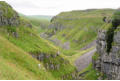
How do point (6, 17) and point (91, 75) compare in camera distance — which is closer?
point (6, 17)

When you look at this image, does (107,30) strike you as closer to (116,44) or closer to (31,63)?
(116,44)

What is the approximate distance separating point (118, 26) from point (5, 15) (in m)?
62.6

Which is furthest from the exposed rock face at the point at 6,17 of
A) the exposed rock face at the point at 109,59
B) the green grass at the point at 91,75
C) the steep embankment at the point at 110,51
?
the green grass at the point at 91,75

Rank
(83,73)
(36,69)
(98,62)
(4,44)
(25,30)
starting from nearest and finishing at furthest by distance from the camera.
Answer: (36,69) < (4,44) < (25,30) < (98,62) < (83,73)

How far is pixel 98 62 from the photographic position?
10500 centimetres

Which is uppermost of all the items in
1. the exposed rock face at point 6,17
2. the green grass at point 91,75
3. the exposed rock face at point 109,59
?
the exposed rock face at point 6,17

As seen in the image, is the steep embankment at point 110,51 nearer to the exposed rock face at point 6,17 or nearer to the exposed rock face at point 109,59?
the exposed rock face at point 109,59

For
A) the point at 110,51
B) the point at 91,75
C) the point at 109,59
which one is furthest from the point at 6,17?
the point at 91,75

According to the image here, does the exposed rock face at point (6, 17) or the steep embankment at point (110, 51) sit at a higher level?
the exposed rock face at point (6, 17)

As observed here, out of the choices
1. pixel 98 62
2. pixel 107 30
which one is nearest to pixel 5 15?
pixel 107 30

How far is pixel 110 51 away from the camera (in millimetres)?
91562

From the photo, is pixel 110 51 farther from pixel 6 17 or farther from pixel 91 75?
pixel 6 17

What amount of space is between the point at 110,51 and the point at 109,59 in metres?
4.74

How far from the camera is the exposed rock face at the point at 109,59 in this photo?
8526 centimetres
